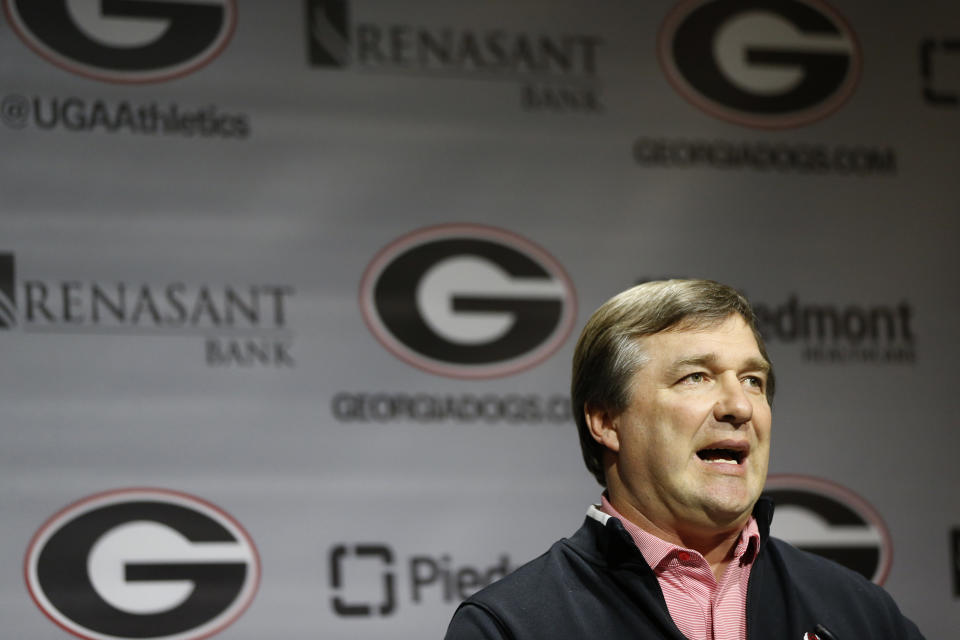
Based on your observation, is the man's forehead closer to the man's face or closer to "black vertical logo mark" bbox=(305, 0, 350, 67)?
the man's face

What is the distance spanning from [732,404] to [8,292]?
1609 mm

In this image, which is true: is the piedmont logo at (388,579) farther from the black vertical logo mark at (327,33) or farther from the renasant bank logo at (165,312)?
→ the black vertical logo mark at (327,33)

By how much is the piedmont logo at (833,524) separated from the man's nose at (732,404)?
130 cm

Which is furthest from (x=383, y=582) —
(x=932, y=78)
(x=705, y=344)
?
(x=932, y=78)

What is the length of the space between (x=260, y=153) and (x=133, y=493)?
80 centimetres

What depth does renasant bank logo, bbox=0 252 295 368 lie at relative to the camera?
276cm

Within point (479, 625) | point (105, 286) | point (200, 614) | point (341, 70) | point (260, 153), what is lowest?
point (200, 614)

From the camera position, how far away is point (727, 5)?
335cm

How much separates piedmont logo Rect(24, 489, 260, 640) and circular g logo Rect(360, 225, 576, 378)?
1.89 ft

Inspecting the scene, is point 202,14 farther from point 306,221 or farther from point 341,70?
point 306,221

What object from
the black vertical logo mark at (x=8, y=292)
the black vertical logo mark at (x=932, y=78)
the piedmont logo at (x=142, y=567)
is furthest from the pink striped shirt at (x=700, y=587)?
the black vertical logo mark at (x=932, y=78)

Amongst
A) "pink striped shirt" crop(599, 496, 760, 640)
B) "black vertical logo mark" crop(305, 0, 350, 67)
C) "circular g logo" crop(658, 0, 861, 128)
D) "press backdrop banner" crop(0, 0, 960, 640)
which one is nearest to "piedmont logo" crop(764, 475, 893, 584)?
"press backdrop banner" crop(0, 0, 960, 640)

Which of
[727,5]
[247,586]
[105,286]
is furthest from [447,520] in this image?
[727,5]

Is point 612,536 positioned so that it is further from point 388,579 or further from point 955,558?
point 955,558
